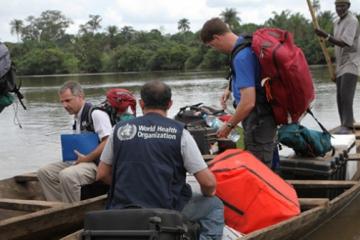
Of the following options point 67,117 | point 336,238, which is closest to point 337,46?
point 336,238

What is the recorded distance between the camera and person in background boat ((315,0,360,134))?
8531 mm

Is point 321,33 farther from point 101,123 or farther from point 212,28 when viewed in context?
point 101,123

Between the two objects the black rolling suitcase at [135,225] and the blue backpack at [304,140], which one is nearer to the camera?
the black rolling suitcase at [135,225]

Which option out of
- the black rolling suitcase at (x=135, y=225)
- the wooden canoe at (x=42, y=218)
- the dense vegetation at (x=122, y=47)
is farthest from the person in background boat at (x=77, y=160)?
the dense vegetation at (x=122, y=47)

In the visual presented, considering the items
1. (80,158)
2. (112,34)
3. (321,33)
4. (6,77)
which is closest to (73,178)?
(80,158)

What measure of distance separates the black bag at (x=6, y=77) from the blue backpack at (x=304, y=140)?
9.06 ft

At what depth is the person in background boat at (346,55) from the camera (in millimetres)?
8531

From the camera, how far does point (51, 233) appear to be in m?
5.23

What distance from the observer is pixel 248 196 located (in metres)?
4.67

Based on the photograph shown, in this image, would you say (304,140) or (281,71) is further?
(304,140)

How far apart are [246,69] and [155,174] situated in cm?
181

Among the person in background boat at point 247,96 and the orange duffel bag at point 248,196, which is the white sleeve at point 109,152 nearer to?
the orange duffel bag at point 248,196

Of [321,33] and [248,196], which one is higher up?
[321,33]

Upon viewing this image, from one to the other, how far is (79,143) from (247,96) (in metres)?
1.74
